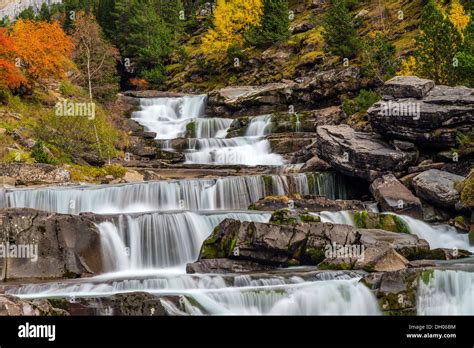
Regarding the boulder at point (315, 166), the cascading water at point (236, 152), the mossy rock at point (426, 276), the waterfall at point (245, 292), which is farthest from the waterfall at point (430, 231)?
the cascading water at point (236, 152)

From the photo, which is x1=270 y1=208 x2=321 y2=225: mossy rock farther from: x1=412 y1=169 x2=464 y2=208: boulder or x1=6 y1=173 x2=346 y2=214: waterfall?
x1=412 y1=169 x2=464 y2=208: boulder

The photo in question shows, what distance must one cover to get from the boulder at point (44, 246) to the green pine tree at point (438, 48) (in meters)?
26.8

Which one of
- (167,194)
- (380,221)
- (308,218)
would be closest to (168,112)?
(167,194)

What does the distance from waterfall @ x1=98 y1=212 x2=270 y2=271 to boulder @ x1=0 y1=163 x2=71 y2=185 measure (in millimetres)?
11732

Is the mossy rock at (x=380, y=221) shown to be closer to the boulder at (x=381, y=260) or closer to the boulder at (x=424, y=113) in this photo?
the boulder at (x=381, y=260)

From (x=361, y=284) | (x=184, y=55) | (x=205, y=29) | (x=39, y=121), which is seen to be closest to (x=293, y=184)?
(x=361, y=284)

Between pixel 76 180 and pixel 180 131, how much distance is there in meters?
18.3

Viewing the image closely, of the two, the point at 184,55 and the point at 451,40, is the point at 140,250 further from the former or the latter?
the point at 184,55

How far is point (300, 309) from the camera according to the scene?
19625 mm

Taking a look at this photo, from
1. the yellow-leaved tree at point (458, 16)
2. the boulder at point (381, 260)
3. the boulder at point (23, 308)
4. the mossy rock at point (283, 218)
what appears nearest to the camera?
the boulder at point (23, 308)

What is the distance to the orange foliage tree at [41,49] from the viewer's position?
46472 millimetres

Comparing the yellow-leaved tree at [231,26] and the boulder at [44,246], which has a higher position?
the yellow-leaved tree at [231,26]

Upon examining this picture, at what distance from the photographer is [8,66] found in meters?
43.5

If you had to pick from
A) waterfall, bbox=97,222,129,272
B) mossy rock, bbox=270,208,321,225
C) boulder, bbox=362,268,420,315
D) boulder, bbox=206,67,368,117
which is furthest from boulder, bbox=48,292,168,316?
boulder, bbox=206,67,368,117
